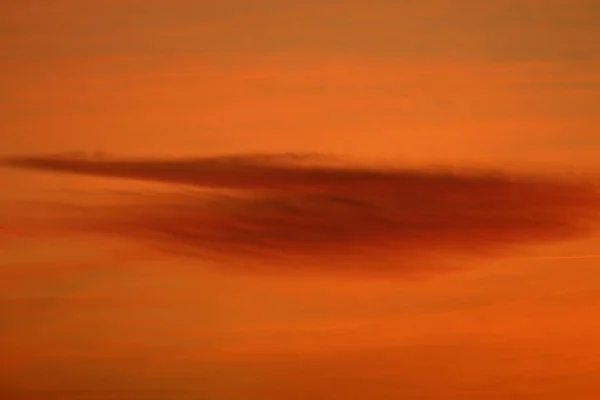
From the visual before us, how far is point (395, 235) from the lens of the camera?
217 centimetres

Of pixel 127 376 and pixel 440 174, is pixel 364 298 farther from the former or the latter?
pixel 127 376

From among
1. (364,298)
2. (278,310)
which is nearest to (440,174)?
(364,298)

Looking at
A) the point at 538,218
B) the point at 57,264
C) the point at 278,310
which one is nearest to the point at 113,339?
Answer: the point at 57,264

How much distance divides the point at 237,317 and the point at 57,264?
493mm

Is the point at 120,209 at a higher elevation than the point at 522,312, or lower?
higher

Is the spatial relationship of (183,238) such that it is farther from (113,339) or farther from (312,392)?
(312,392)

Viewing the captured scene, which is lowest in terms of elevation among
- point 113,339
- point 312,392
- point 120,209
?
point 312,392

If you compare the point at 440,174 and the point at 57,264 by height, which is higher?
the point at 440,174


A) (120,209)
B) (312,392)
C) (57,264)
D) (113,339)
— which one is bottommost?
(312,392)

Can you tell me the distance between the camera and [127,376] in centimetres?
207

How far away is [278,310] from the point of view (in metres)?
2.12

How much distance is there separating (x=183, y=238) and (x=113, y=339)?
32 cm

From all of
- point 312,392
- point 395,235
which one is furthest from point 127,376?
point 395,235

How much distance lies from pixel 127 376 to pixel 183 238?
383 millimetres
